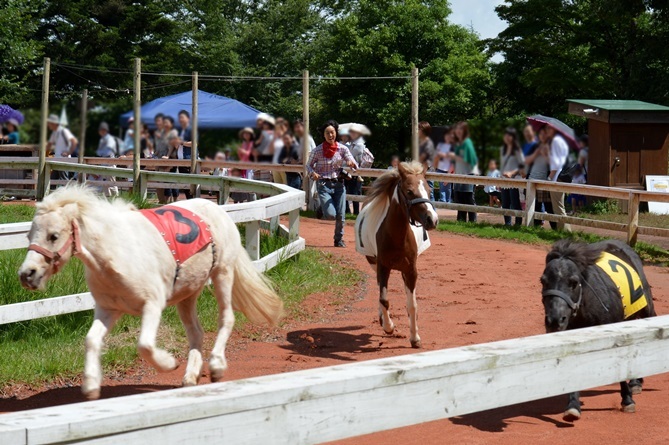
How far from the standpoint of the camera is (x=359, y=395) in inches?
111

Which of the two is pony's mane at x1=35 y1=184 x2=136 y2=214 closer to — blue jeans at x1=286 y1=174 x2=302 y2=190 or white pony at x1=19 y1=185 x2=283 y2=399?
white pony at x1=19 y1=185 x2=283 y2=399

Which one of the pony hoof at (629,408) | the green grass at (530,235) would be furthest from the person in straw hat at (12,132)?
the pony hoof at (629,408)

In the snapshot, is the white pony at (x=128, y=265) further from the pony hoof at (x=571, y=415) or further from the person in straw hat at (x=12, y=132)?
the person in straw hat at (x=12, y=132)

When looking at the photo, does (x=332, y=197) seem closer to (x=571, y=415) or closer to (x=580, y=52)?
(x=571, y=415)

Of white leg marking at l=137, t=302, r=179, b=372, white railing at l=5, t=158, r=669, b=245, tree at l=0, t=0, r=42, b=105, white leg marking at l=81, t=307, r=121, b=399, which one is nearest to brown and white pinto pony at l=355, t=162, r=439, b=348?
white leg marking at l=137, t=302, r=179, b=372

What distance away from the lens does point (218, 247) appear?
7.01 meters

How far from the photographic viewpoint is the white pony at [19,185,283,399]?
5.80 meters

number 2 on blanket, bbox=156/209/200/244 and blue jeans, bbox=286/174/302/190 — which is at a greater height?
blue jeans, bbox=286/174/302/190

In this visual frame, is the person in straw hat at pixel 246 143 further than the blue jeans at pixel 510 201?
No

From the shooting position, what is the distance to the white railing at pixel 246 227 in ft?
24.6

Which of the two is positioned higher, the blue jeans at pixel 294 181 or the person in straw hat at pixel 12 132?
the person in straw hat at pixel 12 132

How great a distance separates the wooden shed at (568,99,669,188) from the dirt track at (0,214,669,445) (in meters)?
8.32

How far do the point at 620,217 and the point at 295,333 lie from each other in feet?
43.5

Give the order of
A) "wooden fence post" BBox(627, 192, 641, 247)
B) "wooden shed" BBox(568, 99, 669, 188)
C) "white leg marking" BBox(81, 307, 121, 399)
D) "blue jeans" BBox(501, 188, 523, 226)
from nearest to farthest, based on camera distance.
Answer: "white leg marking" BBox(81, 307, 121, 399)
"wooden fence post" BBox(627, 192, 641, 247)
"blue jeans" BBox(501, 188, 523, 226)
"wooden shed" BBox(568, 99, 669, 188)
